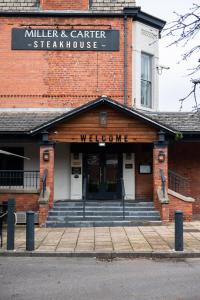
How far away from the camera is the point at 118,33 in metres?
19.9

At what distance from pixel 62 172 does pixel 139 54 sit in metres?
6.04

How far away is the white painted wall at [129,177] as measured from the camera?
63.4 feet

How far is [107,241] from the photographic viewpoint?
41.4 ft

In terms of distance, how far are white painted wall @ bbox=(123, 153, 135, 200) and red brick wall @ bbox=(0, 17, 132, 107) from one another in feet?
8.11

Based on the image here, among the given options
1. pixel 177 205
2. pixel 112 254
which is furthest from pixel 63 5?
pixel 112 254

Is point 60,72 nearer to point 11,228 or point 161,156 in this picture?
point 161,156

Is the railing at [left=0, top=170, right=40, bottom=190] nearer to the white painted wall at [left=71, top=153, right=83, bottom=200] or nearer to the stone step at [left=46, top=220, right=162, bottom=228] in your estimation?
the white painted wall at [left=71, top=153, right=83, bottom=200]

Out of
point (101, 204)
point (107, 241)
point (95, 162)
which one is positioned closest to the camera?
point (107, 241)

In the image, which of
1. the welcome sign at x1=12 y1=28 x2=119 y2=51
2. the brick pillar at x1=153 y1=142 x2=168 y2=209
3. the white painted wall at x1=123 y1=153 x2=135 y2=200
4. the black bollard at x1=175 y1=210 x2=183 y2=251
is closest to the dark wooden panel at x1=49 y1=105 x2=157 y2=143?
the brick pillar at x1=153 y1=142 x2=168 y2=209

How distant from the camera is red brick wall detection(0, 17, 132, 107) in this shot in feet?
64.8

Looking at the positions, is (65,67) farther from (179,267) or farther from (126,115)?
(179,267)

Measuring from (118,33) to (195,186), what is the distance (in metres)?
7.18

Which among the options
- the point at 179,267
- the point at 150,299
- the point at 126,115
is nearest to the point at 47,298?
the point at 150,299

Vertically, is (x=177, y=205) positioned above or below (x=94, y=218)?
above
